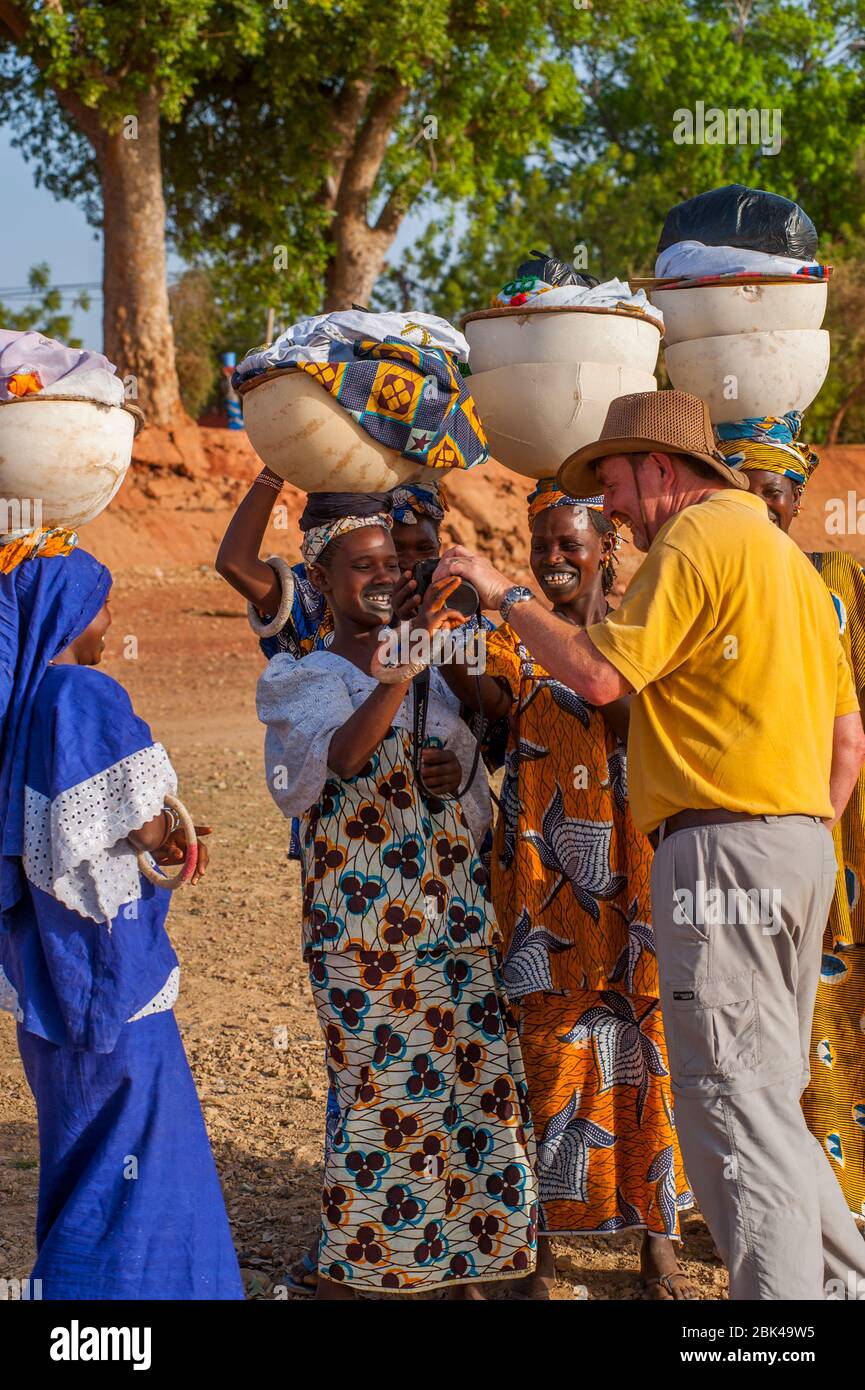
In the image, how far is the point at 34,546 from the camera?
311 cm

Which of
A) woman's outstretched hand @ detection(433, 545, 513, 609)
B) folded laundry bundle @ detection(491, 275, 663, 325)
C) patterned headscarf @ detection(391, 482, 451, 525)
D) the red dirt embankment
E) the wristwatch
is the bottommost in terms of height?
the wristwatch

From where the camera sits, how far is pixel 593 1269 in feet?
12.2

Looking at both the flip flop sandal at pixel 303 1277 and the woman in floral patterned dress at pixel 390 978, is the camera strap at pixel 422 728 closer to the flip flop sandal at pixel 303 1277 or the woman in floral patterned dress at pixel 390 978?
the woman in floral patterned dress at pixel 390 978

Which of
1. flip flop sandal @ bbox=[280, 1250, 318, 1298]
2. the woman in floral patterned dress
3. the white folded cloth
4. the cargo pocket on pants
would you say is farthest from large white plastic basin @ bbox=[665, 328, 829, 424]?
flip flop sandal @ bbox=[280, 1250, 318, 1298]

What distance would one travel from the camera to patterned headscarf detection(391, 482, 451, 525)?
11.6 ft

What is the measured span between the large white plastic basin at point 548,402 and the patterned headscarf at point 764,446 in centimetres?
38

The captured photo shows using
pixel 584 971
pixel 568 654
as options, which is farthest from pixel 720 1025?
pixel 568 654

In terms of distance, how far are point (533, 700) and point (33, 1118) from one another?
2320mm

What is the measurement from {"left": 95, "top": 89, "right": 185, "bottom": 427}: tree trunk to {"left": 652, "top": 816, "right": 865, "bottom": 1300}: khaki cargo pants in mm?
13426

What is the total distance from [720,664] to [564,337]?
975 mm

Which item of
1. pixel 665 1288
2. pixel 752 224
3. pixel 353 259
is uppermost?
pixel 353 259

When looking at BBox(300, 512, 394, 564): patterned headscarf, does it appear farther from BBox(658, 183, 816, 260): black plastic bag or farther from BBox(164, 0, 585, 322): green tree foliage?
BBox(164, 0, 585, 322): green tree foliage

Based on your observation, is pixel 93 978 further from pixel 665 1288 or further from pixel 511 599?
pixel 665 1288

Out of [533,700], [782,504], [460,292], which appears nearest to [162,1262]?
[533,700]
